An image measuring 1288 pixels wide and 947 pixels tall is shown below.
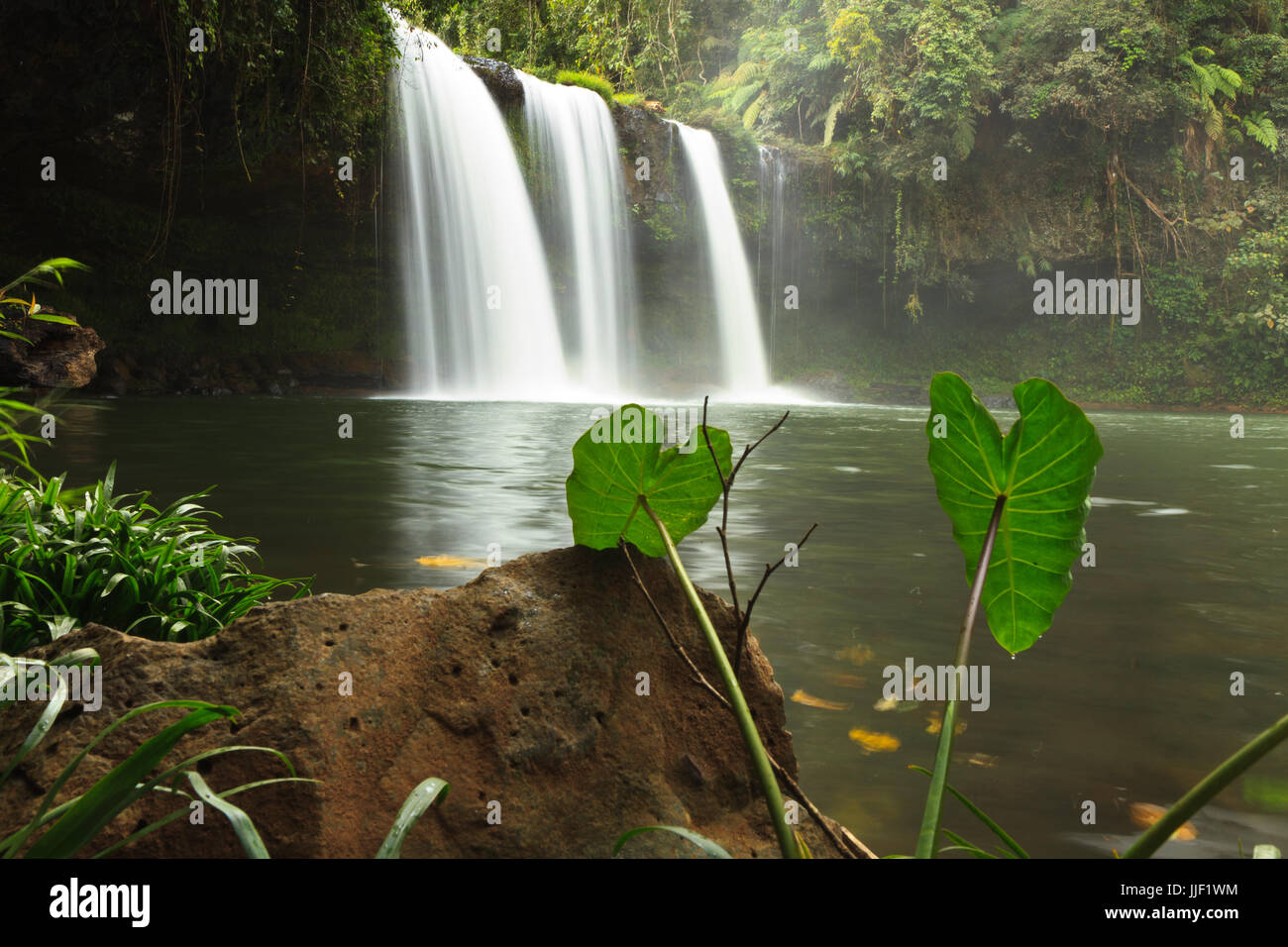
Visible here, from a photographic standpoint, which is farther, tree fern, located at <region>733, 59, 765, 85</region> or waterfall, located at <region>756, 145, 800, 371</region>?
tree fern, located at <region>733, 59, 765, 85</region>

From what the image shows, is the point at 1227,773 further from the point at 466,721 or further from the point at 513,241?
the point at 513,241

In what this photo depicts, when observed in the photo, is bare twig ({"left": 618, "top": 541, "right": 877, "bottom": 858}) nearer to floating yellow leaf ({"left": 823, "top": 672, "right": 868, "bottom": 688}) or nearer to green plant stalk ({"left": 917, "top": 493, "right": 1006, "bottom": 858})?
green plant stalk ({"left": 917, "top": 493, "right": 1006, "bottom": 858})

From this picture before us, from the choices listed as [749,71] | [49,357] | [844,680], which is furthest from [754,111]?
[844,680]

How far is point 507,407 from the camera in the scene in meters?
16.1

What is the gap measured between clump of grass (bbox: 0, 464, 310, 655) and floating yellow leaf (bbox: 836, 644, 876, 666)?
2.09 metres

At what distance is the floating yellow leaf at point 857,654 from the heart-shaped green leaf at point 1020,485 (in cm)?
189

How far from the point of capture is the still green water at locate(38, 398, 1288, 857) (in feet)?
8.41

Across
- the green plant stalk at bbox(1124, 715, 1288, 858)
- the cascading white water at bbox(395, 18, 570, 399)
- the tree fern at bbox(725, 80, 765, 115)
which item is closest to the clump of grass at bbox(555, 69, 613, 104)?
the cascading white water at bbox(395, 18, 570, 399)


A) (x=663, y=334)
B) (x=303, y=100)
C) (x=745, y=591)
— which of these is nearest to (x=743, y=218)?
(x=663, y=334)

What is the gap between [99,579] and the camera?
120 inches

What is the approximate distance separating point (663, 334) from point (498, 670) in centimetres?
2408

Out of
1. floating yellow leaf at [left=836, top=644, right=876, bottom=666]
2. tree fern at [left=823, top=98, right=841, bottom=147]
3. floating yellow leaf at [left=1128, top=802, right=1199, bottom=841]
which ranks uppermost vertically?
tree fern at [left=823, top=98, right=841, bottom=147]
